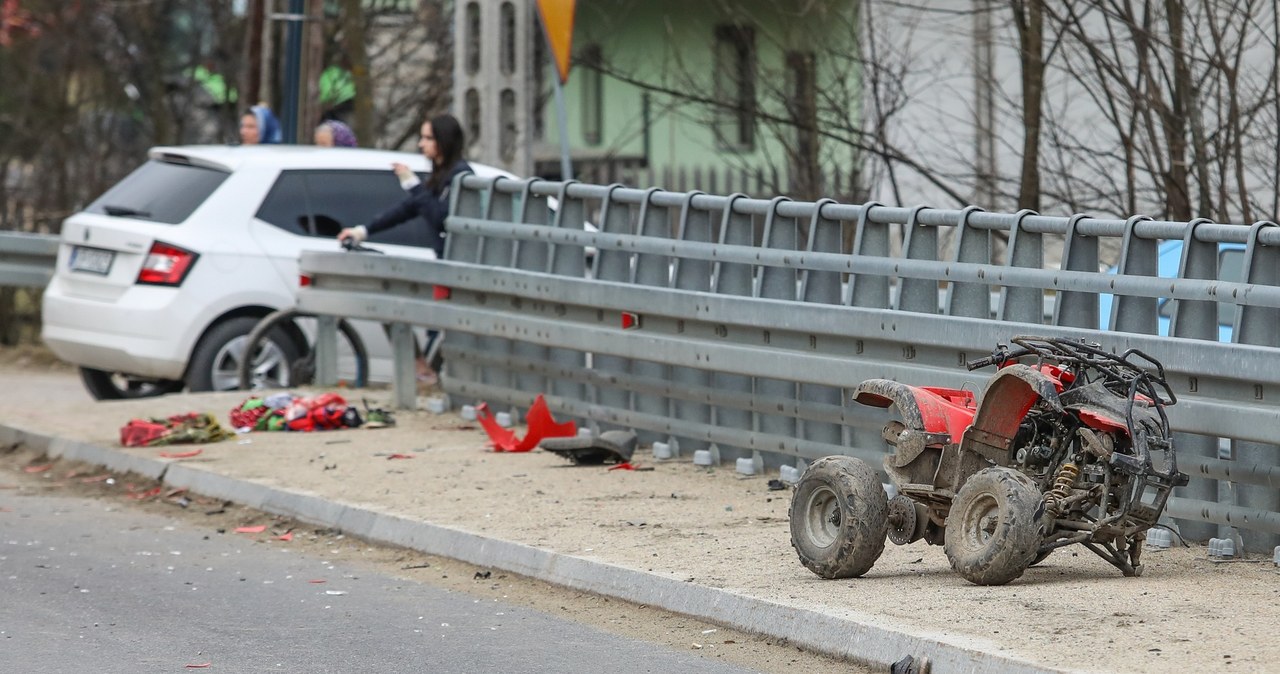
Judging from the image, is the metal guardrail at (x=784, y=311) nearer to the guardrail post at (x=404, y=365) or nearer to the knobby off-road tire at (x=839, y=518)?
the guardrail post at (x=404, y=365)

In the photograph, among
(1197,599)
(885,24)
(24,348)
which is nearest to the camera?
(1197,599)

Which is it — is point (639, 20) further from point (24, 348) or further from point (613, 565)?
point (613, 565)

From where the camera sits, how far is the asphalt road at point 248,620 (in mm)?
6621

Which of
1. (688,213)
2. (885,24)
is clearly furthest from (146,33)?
(688,213)

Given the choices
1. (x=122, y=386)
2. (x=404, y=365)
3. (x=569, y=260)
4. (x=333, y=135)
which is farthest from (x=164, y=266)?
(x=333, y=135)

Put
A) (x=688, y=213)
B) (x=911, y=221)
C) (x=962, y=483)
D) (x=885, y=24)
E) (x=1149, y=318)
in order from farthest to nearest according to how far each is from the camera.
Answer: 1. (x=885, y=24)
2. (x=688, y=213)
3. (x=911, y=221)
4. (x=1149, y=318)
5. (x=962, y=483)

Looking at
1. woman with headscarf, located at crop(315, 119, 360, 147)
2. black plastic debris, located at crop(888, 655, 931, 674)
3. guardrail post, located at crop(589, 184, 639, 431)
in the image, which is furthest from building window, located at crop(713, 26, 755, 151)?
black plastic debris, located at crop(888, 655, 931, 674)

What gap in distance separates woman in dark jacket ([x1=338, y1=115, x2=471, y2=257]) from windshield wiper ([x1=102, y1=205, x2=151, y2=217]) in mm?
1391

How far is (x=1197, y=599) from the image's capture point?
6.71 meters

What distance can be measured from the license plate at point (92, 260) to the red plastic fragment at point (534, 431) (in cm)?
351

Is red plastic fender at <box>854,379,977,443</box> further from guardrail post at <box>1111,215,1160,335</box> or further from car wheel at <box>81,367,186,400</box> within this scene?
car wheel at <box>81,367,186,400</box>

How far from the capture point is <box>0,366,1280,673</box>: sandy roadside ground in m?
6.16

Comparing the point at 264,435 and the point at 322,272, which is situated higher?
the point at 322,272

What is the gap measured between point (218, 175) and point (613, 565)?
693 cm
